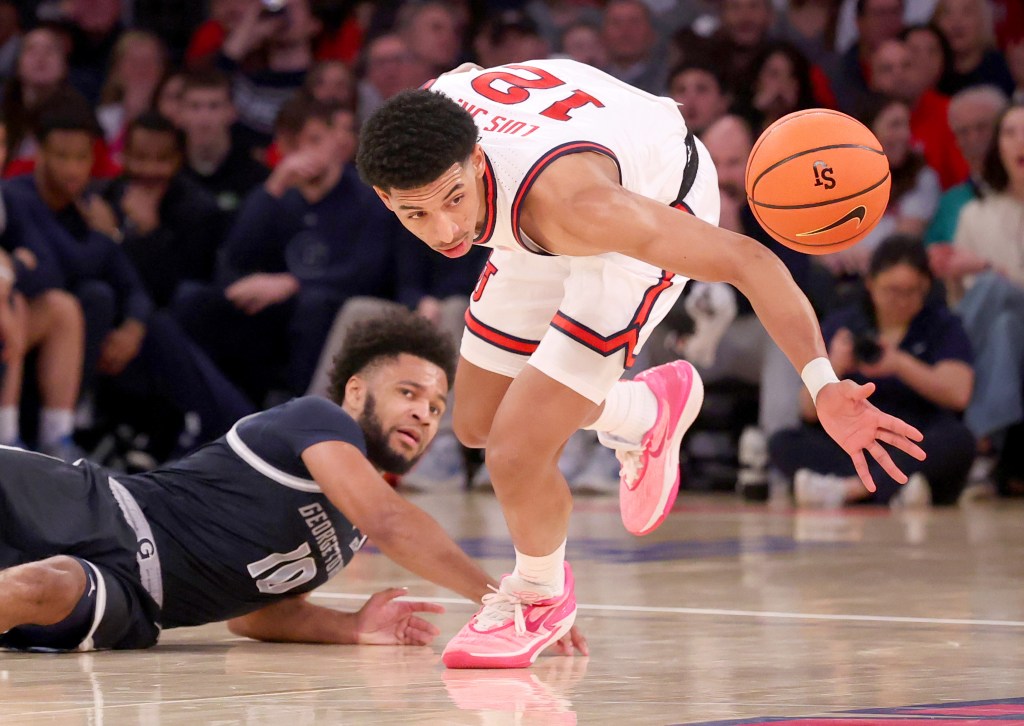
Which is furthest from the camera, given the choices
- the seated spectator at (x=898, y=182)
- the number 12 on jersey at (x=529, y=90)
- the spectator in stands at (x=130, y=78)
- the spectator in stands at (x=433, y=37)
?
the spectator in stands at (x=130, y=78)

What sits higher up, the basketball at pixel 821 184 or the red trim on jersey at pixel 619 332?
the basketball at pixel 821 184

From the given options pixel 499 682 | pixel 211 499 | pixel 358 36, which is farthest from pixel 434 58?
pixel 499 682

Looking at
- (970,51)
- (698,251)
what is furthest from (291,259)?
(698,251)

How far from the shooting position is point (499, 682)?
3229mm

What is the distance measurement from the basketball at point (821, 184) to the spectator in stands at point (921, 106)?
6.03m

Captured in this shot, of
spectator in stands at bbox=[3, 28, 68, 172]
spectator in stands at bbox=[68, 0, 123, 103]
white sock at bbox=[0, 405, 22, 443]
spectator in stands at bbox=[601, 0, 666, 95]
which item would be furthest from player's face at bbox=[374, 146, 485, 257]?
spectator in stands at bbox=[68, 0, 123, 103]

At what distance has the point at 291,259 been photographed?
31.4 feet

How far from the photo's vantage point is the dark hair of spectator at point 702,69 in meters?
9.56

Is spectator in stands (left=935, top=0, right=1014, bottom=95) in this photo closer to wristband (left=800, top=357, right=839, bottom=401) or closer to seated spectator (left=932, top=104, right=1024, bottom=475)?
seated spectator (left=932, top=104, right=1024, bottom=475)

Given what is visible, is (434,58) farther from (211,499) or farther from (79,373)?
(211,499)

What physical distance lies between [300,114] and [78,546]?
6.30 metres

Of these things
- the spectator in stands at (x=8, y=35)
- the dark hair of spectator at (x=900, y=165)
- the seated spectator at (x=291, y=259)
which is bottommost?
the seated spectator at (x=291, y=259)

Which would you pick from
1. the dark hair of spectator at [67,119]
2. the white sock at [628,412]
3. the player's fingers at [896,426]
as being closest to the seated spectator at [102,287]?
the dark hair of spectator at [67,119]

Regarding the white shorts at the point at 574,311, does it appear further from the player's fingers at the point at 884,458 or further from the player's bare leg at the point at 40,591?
the player's bare leg at the point at 40,591
